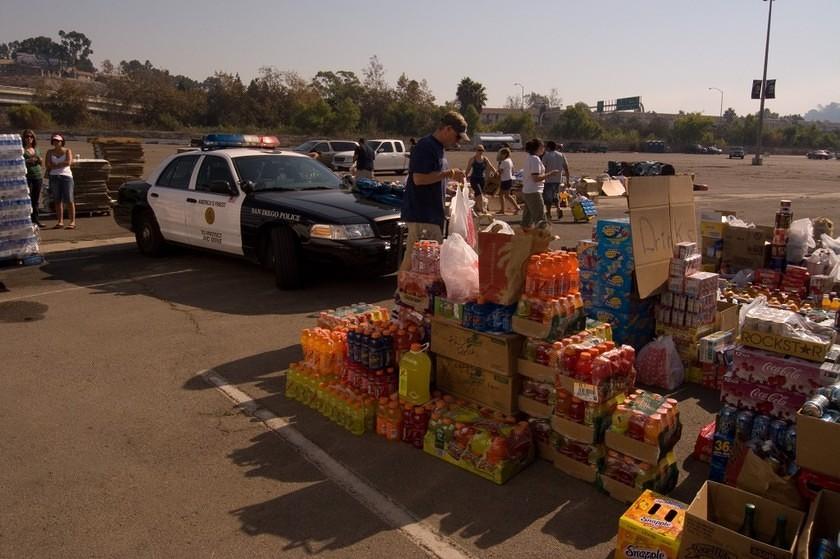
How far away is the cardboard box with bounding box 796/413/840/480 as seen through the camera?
2.83 m

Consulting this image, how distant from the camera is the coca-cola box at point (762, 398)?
11.5 feet

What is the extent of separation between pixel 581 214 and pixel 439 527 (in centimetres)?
1298

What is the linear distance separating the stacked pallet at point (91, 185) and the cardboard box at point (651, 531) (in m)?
14.6

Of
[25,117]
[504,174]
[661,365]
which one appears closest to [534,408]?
[661,365]

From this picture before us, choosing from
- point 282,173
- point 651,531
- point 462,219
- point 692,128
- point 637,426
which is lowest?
point 651,531

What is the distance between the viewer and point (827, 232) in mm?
8562

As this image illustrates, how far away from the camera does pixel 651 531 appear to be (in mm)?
3002

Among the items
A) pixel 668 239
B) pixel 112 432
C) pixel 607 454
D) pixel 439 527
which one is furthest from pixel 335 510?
pixel 668 239

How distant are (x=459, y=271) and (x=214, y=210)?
218 inches

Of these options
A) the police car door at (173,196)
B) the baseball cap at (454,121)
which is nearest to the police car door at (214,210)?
the police car door at (173,196)

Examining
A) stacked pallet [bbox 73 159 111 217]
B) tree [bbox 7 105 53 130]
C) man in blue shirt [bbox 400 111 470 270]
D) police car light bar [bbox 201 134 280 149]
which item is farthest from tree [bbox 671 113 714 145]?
man in blue shirt [bbox 400 111 470 270]

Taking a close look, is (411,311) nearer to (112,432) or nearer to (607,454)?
(607,454)

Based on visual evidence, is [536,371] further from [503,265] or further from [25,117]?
[25,117]

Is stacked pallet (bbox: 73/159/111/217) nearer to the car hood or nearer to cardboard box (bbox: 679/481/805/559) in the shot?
the car hood
